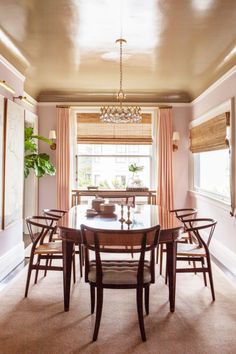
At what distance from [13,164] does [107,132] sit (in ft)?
8.59

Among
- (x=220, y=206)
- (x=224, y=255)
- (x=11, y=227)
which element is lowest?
(x=224, y=255)

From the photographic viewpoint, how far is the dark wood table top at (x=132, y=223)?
276 centimetres

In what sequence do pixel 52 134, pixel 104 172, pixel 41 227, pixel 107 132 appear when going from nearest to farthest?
pixel 41 227
pixel 52 134
pixel 107 132
pixel 104 172

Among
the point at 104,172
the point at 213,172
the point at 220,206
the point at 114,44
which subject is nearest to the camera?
the point at 114,44

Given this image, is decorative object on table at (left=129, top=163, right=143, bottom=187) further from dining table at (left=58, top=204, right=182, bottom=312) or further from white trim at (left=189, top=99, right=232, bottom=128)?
dining table at (left=58, top=204, right=182, bottom=312)

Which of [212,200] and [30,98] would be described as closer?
[212,200]

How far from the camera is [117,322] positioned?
8.95 feet

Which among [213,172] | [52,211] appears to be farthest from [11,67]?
[213,172]

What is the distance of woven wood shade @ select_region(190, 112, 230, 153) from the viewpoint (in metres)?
4.43

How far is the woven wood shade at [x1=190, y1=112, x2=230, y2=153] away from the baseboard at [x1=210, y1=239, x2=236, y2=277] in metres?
1.39

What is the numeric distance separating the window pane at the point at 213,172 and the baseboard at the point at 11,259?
2996 millimetres

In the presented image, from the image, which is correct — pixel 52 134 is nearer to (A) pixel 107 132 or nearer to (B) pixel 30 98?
(B) pixel 30 98

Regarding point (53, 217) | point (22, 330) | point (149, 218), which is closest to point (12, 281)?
point (53, 217)

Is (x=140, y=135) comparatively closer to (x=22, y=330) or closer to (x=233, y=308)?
(x=233, y=308)
